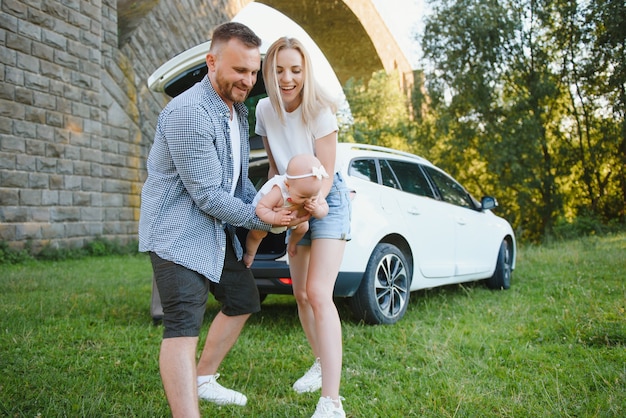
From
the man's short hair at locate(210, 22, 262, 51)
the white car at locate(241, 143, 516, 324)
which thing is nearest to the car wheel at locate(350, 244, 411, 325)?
the white car at locate(241, 143, 516, 324)

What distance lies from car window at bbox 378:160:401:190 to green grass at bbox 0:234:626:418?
1228 millimetres

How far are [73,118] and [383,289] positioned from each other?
7.45 meters

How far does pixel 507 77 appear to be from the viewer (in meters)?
15.6

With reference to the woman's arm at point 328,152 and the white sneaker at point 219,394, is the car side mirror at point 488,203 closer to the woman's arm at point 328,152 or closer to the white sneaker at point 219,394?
the woman's arm at point 328,152

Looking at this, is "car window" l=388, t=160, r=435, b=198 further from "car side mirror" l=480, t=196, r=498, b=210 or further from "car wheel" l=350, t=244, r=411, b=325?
"car side mirror" l=480, t=196, r=498, b=210

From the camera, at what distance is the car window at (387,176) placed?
4926 mm

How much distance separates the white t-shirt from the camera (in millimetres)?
2828

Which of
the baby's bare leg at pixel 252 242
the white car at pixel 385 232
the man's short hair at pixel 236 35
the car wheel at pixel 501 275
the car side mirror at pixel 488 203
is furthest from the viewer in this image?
the car wheel at pixel 501 275

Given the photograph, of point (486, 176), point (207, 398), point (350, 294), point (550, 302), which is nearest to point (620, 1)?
point (486, 176)

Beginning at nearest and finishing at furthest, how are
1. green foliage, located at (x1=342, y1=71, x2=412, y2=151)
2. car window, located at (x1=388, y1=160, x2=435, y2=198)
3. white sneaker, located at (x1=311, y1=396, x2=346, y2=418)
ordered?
1. white sneaker, located at (x1=311, y1=396, x2=346, y2=418)
2. car window, located at (x1=388, y1=160, x2=435, y2=198)
3. green foliage, located at (x1=342, y1=71, x2=412, y2=151)

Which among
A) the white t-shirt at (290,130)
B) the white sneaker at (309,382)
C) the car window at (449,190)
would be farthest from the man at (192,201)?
the car window at (449,190)

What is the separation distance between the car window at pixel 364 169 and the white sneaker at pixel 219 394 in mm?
2185

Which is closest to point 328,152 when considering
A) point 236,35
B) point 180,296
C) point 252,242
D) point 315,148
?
point 315,148

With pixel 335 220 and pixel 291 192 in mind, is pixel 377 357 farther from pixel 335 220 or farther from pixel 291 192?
pixel 291 192
